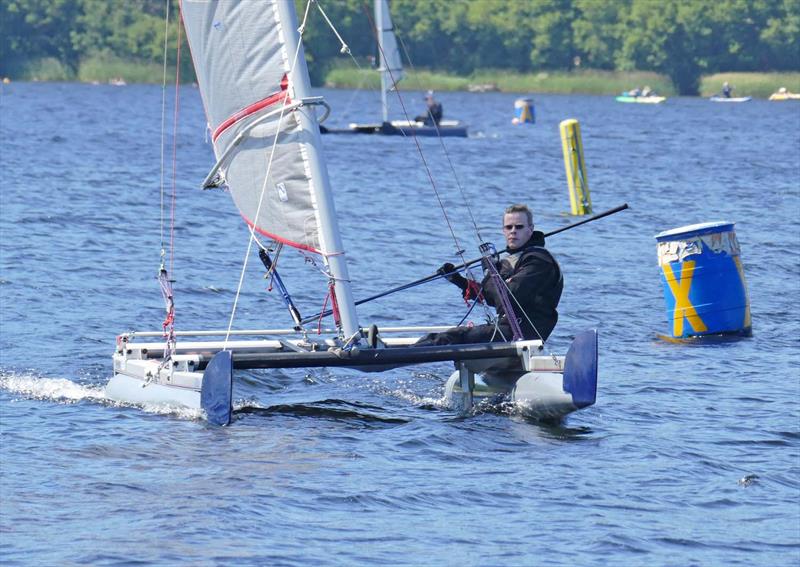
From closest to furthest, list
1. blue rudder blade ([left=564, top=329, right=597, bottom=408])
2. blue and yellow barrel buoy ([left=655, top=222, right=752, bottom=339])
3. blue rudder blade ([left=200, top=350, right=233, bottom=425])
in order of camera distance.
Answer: blue rudder blade ([left=200, top=350, right=233, bottom=425]) → blue rudder blade ([left=564, top=329, right=597, bottom=408]) → blue and yellow barrel buoy ([left=655, top=222, right=752, bottom=339])

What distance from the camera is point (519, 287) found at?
12.6m

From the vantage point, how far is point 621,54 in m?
129

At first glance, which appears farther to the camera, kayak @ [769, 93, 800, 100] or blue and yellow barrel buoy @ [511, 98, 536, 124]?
kayak @ [769, 93, 800, 100]

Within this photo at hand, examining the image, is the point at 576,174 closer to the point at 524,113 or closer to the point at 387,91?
the point at 387,91

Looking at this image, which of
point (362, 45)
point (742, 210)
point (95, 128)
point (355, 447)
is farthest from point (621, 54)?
point (355, 447)

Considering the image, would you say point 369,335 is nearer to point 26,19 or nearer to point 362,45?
point 362,45

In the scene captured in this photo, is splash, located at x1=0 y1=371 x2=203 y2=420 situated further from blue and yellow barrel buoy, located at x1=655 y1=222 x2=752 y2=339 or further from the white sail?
blue and yellow barrel buoy, located at x1=655 y1=222 x2=752 y2=339

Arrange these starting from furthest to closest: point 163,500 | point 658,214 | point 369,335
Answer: point 658,214
point 369,335
point 163,500

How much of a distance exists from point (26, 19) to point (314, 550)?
12977 centimetres

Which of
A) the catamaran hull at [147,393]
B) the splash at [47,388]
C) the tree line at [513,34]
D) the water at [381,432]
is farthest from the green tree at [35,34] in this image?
the catamaran hull at [147,393]

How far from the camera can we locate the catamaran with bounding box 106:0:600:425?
11914 millimetres

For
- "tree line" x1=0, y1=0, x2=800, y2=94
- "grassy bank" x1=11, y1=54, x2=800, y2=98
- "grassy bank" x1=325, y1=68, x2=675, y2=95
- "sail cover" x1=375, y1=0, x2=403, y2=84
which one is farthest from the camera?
"tree line" x1=0, y1=0, x2=800, y2=94

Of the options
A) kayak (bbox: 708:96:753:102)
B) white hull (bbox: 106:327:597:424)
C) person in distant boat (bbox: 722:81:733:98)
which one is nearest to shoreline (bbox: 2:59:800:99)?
kayak (bbox: 708:96:753:102)

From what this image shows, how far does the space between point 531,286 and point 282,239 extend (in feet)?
6.92
